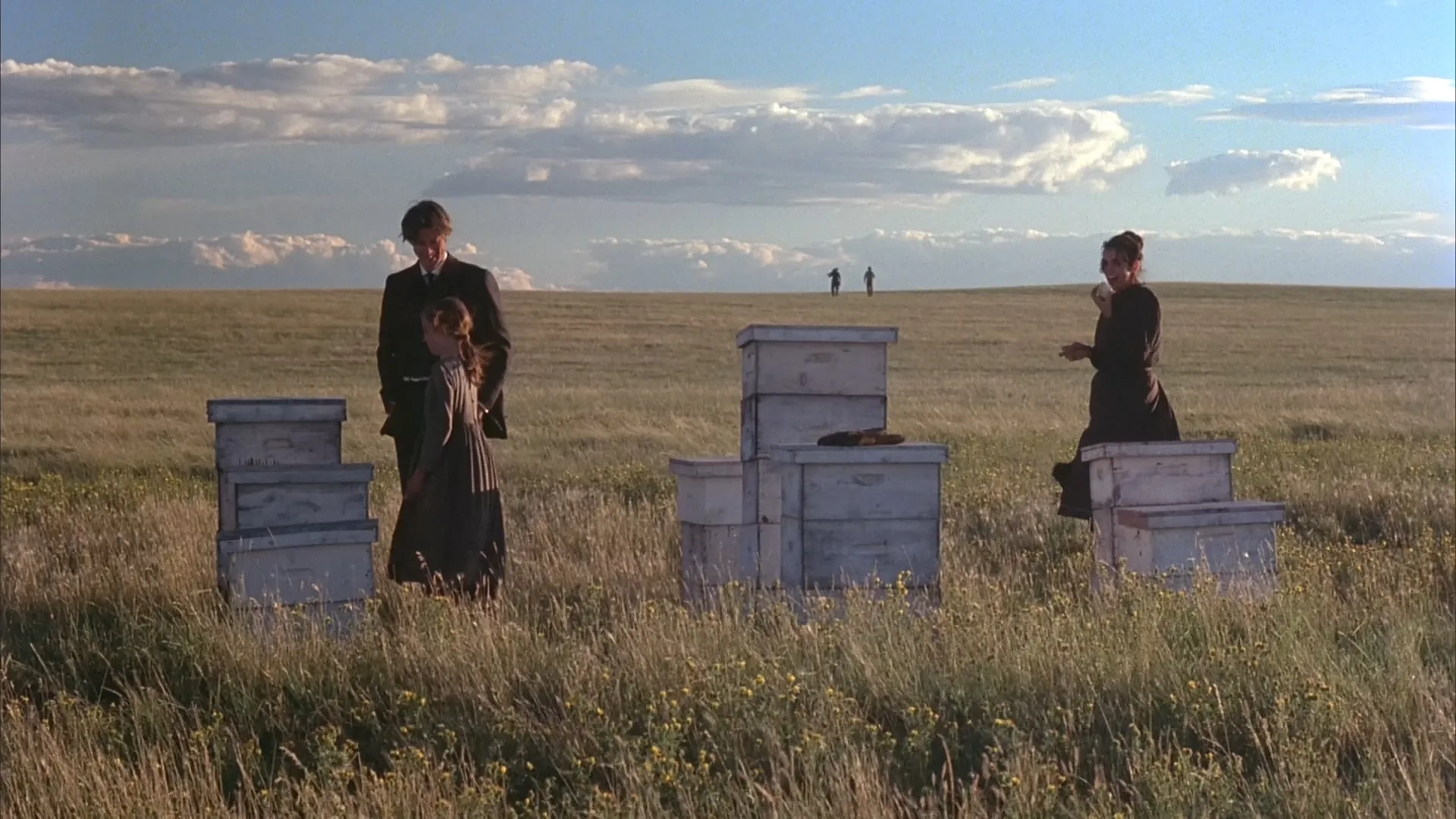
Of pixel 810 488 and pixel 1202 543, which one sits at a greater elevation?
pixel 810 488

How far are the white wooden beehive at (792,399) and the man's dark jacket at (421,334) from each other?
4.51 ft

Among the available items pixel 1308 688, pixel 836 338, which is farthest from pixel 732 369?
pixel 1308 688

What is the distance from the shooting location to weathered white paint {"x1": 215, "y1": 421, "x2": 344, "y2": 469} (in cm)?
808

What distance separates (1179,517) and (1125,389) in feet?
4.68

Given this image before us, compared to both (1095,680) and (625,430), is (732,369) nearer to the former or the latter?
(625,430)

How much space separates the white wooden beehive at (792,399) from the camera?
25.7 ft

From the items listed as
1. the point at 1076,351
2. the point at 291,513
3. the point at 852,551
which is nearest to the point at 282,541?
the point at 291,513

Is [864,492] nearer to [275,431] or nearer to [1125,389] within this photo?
[1125,389]

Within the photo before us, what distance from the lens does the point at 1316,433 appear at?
1966 cm

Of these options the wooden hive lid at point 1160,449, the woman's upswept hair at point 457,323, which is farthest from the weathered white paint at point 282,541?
the wooden hive lid at point 1160,449

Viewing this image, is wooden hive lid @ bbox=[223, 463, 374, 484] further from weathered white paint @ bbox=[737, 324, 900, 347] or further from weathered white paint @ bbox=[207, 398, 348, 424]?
weathered white paint @ bbox=[737, 324, 900, 347]

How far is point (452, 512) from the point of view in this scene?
777cm

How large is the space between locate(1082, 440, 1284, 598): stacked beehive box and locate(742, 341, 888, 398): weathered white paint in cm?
125

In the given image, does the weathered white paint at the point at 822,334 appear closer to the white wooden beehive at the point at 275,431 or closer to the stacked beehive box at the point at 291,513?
the stacked beehive box at the point at 291,513
